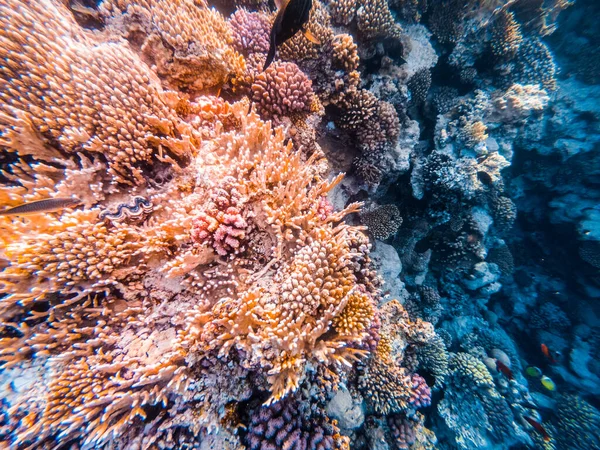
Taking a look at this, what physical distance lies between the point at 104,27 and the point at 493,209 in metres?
11.2

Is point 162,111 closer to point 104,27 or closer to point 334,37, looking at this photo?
point 104,27

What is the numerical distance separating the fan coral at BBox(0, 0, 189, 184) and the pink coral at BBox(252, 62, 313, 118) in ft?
4.67

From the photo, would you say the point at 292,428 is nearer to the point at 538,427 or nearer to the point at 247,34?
the point at 247,34

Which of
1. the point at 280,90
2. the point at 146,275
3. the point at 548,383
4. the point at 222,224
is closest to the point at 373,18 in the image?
the point at 280,90

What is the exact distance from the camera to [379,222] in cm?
566

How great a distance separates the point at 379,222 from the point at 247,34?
176 inches

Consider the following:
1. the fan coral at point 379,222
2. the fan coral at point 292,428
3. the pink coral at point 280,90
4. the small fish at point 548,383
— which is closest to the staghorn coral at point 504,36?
the fan coral at point 379,222

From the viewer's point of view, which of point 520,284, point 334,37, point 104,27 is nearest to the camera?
point 104,27

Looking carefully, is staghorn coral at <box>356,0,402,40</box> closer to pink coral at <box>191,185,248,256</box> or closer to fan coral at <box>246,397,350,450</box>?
pink coral at <box>191,185,248,256</box>

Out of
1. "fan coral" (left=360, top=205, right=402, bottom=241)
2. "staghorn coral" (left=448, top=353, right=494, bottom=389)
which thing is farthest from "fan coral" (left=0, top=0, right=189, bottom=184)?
"staghorn coral" (left=448, top=353, right=494, bottom=389)

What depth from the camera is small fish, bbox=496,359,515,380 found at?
8.27 meters

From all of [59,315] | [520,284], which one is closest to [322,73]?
[59,315]

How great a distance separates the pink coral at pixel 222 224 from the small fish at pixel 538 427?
12.3 meters

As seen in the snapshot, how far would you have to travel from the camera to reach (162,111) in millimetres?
2852
